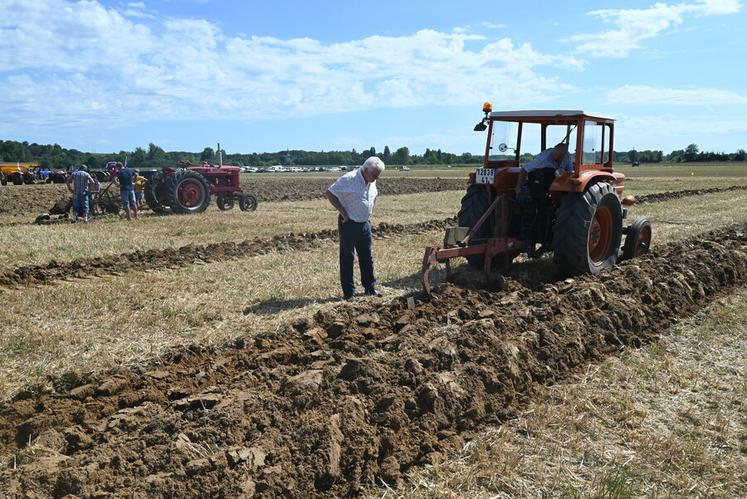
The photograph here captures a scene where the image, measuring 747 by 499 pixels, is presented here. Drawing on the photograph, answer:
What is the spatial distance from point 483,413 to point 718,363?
2.18 m

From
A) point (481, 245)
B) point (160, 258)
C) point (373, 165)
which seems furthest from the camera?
point (160, 258)

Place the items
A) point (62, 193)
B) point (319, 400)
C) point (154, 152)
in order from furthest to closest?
point (154, 152)
point (62, 193)
point (319, 400)

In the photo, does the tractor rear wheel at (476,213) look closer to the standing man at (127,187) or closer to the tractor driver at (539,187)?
the tractor driver at (539,187)

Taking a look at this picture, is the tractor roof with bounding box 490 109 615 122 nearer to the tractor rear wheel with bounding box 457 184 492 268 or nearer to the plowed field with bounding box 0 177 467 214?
the tractor rear wheel with bounding box 457 184 492 268

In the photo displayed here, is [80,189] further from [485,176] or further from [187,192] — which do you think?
[485,176]

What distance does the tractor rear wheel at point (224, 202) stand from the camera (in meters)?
17.8

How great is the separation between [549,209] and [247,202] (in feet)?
37.9

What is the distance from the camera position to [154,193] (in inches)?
636

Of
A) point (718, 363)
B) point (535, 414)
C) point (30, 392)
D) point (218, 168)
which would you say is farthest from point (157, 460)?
point (218, 168)

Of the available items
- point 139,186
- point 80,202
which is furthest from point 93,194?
point 80,202

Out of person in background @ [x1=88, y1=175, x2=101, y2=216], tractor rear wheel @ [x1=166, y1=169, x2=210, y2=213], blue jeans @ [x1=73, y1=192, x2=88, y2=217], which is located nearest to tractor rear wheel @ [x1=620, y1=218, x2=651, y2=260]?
tractor rear wheel @ [x1=166, y1=169, x2=210, y2=213]

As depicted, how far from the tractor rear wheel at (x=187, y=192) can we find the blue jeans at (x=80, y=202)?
210 centimetres

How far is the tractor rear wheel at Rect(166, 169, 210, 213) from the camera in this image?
15914mm

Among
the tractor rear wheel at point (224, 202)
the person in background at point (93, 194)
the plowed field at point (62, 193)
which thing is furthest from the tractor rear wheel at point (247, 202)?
the plowed field at point (62, 193)
